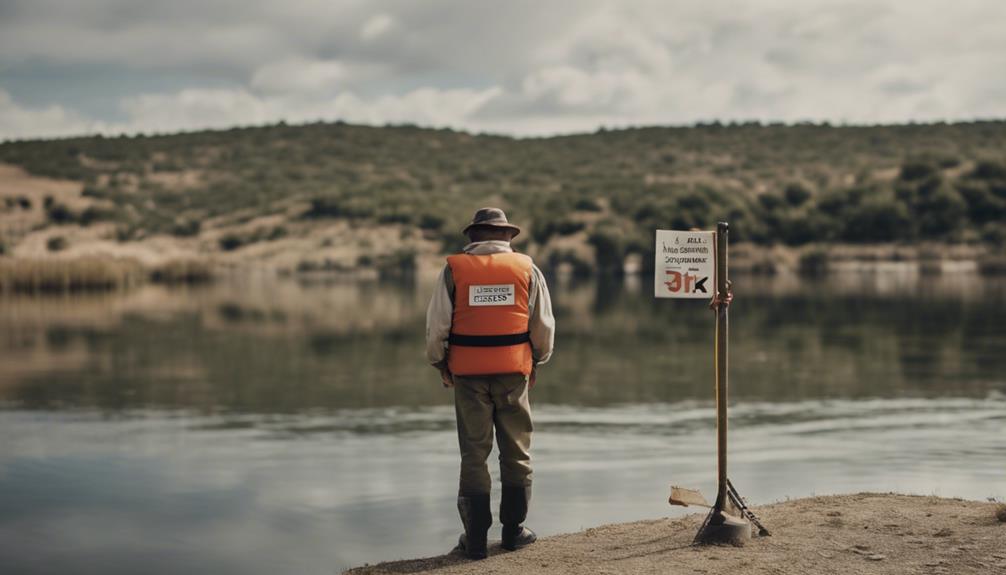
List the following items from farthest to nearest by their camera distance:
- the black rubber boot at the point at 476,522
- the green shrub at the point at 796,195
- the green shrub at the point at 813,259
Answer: the green shrub at the point at 796,195 → the green shrub at the point at 813,259 → the black rubber boot at the point at 476,522

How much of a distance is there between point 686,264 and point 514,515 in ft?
5.69

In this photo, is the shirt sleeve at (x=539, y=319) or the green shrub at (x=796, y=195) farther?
the green shrub at (x=796, y=195)

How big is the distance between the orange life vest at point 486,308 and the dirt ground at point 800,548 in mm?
1056

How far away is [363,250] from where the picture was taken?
62.0 meters

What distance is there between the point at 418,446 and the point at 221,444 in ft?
6.05

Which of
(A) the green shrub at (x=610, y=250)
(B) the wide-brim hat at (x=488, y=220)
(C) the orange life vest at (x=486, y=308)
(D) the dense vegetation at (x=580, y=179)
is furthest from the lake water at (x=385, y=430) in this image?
(D) the dense vegetation at (x=580, y=179)

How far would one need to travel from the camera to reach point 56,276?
4003 centimetres

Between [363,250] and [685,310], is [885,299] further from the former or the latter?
[363,250]

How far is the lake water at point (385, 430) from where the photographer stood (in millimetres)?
7820

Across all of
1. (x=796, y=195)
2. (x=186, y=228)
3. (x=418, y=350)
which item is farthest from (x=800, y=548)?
(x=186, y=228)

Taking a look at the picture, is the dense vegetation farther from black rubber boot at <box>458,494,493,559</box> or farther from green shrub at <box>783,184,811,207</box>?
black rubber boot at <box>458,494,493,559</box>

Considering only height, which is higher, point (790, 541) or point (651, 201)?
point (651, 201)

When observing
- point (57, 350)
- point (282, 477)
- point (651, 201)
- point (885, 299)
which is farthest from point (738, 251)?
point (282, 477)

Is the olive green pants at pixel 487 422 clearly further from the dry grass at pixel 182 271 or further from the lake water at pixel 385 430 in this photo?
the dry grass at pixel 182 271
